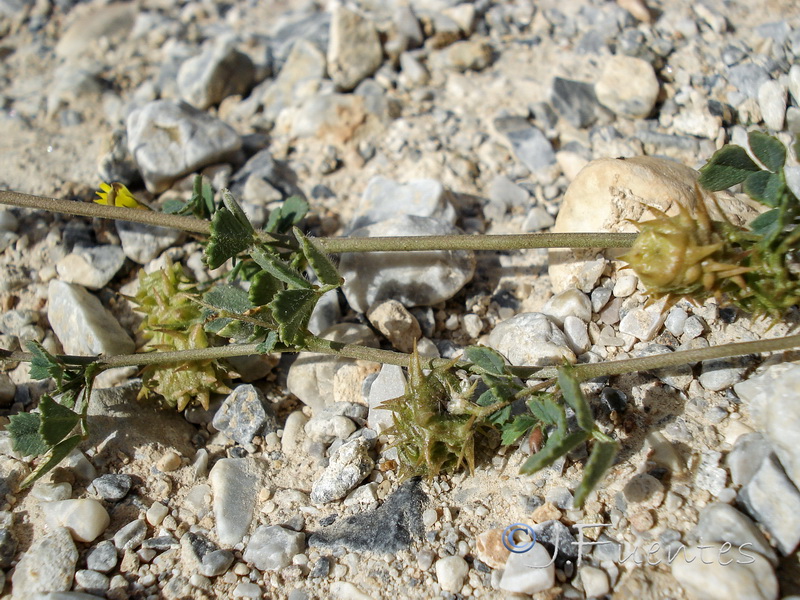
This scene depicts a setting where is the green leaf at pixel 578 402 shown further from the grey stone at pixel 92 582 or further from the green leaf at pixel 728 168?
the grey stone at pixel 92 582

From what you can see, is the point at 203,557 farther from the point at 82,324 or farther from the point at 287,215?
the point at 287,215

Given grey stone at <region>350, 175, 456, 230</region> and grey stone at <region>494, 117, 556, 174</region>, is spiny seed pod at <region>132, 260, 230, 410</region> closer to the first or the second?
grey stone at <region>350, 175, 456, 230</region>

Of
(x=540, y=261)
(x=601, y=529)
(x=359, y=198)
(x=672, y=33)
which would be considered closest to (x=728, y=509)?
(x=601, y=529)

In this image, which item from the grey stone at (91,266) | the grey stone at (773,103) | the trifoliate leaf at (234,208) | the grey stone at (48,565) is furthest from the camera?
the grey stone at (91,266)

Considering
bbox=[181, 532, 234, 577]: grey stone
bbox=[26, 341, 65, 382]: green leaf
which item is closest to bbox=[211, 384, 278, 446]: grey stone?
bbox=[181, 532, 234, 577]: grey stone

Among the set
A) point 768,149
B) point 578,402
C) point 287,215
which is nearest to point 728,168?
point 768,149

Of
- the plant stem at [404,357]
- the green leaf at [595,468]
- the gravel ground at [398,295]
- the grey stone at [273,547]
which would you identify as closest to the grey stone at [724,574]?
the gravel ground at [398,295]

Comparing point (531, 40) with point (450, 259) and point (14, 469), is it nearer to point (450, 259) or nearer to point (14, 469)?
point (450, 259)
